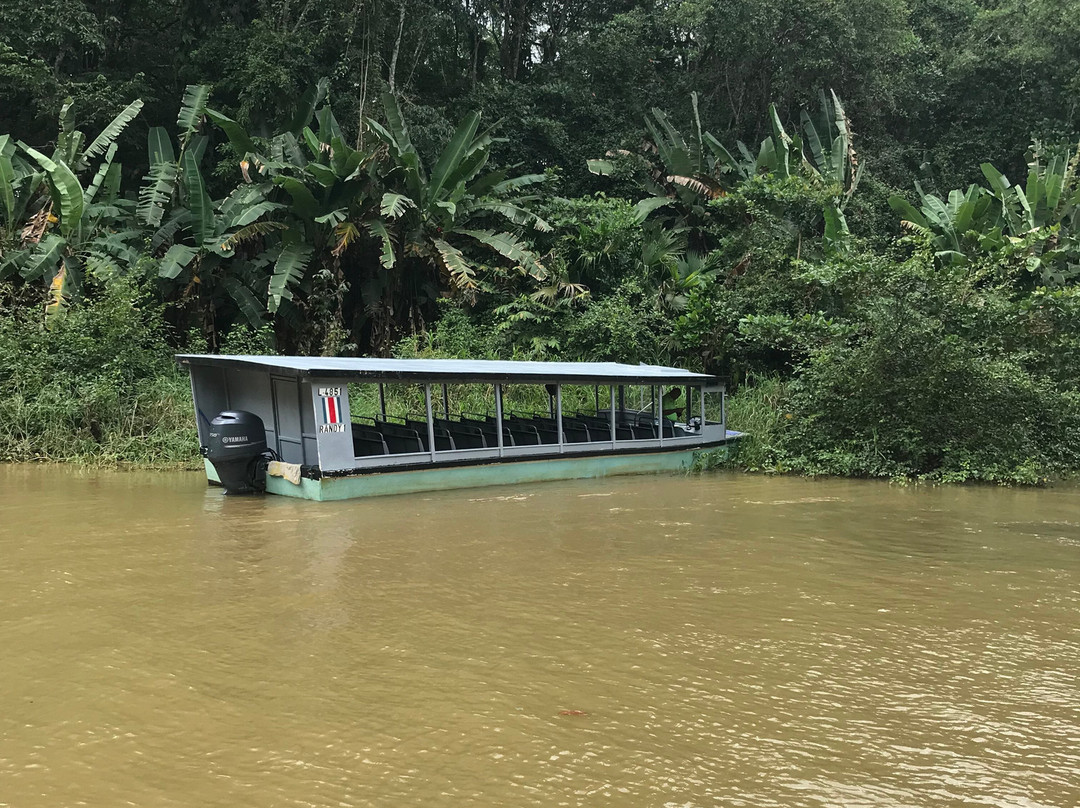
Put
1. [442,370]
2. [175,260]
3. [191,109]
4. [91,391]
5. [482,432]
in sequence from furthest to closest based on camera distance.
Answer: [191,109] < [175,260] < [91,391] < [482,432] < [442,370]

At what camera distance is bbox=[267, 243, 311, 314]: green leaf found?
16.7 meters

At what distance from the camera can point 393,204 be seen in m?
17.1

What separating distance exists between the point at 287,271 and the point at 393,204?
237cm

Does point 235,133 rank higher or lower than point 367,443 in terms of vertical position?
higher

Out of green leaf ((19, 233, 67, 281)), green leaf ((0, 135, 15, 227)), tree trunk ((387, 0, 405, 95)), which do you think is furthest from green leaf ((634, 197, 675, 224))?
green leaf ((0, 135, 15, 227))

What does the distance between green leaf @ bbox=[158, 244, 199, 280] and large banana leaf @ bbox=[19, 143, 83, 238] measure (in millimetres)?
1613

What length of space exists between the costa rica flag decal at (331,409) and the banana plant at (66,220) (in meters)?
7.12

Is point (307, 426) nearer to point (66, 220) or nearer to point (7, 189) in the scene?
point (66, 220)

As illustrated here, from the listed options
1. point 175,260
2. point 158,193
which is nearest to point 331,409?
point 175,260

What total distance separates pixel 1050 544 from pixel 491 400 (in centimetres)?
964

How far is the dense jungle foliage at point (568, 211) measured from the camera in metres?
14.0

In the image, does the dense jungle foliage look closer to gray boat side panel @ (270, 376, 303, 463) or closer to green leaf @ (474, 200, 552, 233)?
green leaf @ (474, 200, 552, 233)

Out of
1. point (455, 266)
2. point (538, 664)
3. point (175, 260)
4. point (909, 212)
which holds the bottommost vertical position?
point (538, 664)

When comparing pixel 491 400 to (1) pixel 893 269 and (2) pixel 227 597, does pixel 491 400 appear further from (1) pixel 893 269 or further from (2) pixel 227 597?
(2) pixel 227 597
